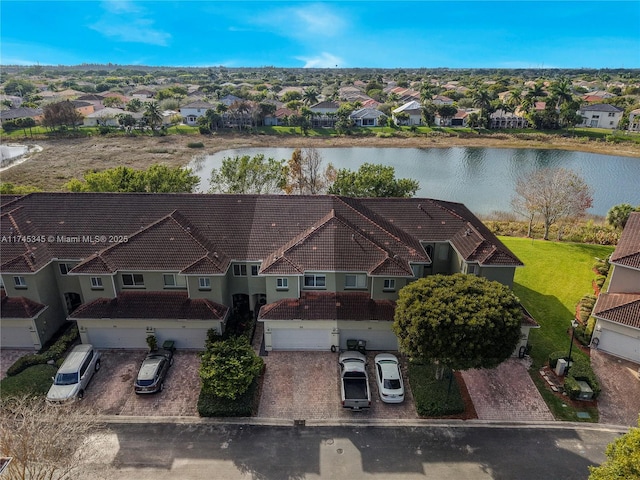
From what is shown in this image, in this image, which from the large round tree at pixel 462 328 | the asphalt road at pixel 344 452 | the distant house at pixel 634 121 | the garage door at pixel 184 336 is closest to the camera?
the asphalt road at pixel 344 452

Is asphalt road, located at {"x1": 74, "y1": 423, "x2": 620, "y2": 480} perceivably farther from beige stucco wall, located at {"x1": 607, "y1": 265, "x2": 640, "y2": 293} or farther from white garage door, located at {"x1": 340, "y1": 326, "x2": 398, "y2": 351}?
beige stucco wall, located at {"x1": 607, "y1": 265, "x2": 640, "y2": 293}

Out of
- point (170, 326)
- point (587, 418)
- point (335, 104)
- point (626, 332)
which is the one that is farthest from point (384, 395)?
point (335, 104)

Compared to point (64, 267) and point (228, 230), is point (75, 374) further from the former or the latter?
point (228, 230)

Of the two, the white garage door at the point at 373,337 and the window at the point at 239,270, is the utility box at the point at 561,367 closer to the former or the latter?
the white garage door at the point at 373,337

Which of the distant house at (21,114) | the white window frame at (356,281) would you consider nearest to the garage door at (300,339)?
the white window frame at (356,281)

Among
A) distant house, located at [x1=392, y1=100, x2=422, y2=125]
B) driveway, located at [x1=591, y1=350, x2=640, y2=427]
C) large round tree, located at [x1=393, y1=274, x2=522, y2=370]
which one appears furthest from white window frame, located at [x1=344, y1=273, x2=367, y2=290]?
distant house, located at [x1=392, y1=100, x2=422, y2=125]

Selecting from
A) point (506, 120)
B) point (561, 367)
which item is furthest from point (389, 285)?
point (506, 120)

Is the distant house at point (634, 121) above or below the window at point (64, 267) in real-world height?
above
